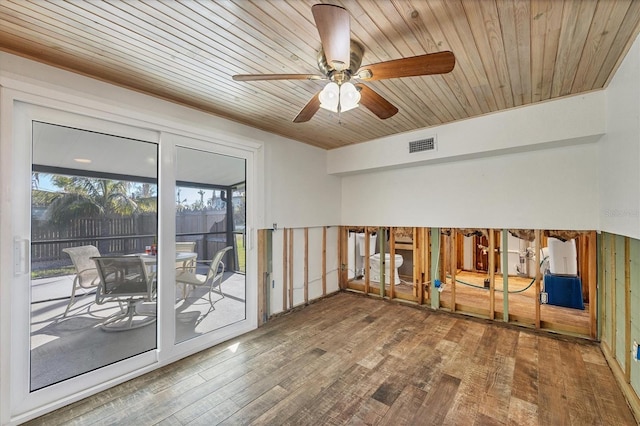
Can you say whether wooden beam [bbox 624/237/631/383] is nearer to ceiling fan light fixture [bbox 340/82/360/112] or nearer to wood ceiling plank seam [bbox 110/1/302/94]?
ceiling fan light fixture [bbox 340/82/360/112]

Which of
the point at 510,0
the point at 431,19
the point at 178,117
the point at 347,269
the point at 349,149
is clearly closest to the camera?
the point at 510,0

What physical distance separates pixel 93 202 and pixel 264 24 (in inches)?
80.2

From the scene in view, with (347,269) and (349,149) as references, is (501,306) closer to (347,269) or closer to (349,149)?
(347,269)

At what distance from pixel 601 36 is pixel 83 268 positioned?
4.26 m

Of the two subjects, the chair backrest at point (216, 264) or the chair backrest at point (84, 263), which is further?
the chair backrest at point (216, 264)

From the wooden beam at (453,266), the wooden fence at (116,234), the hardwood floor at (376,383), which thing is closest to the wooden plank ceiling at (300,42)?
the wooden fence at (116,234)

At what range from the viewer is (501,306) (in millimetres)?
3586

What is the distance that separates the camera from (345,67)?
5.41ft

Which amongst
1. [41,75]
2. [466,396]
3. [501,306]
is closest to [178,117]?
[41,75]

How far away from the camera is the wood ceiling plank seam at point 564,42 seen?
156 centimetres

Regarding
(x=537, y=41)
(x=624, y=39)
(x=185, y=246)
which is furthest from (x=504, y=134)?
(x=185, y=246)

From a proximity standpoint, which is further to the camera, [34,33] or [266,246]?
[266,246]

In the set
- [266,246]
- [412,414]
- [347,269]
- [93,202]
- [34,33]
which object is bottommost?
[412,414]

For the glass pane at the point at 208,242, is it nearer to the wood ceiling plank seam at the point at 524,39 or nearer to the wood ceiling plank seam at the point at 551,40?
the wood ceiling plank seam at the point at 524,39
